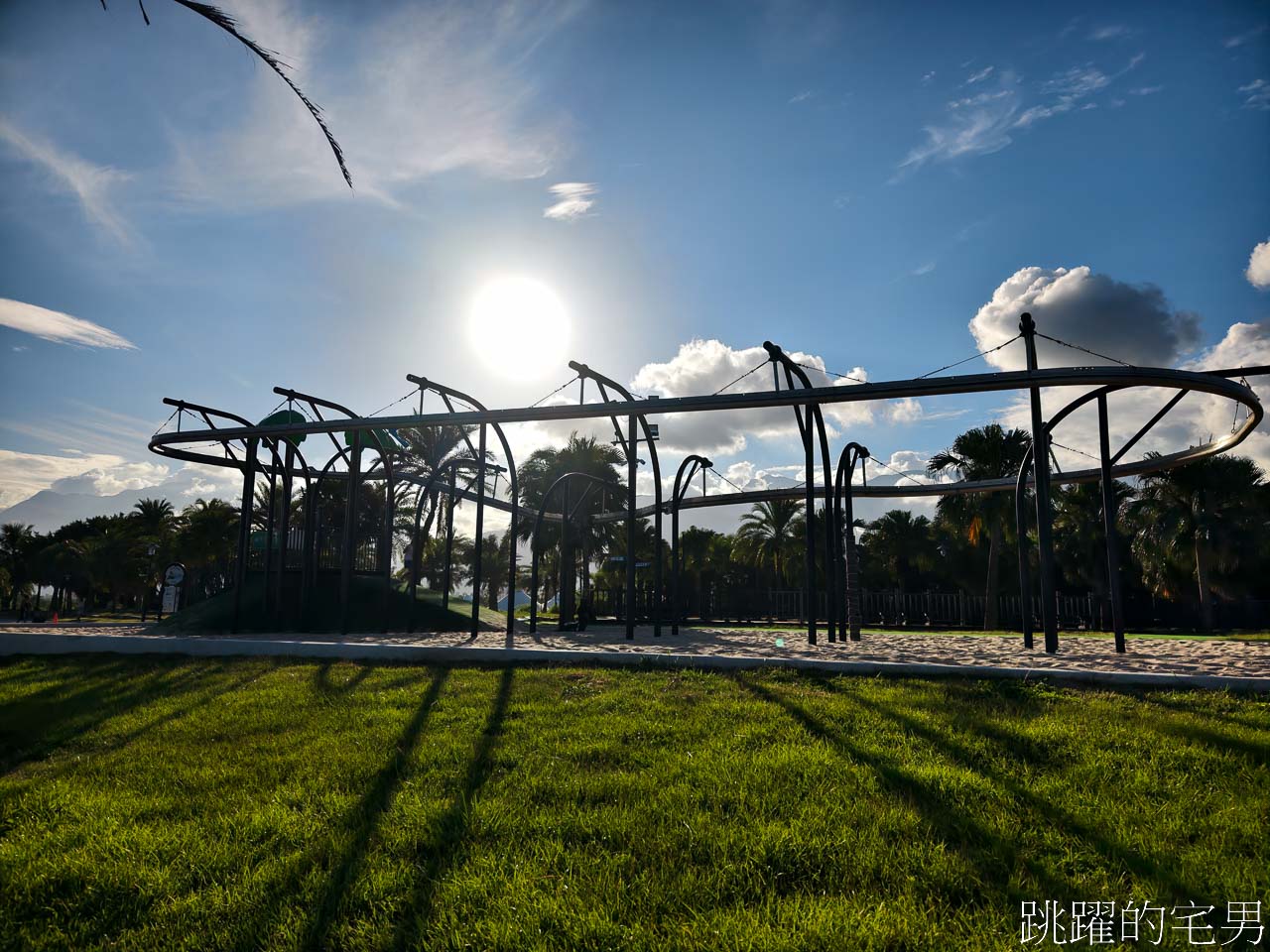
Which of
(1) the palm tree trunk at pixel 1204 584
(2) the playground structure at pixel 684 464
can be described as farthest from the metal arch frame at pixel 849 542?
(1) the palm tree trunk at pixel 1204 584

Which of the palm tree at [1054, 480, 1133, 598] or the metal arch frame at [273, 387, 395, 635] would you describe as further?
the palm tree at [1054, 480, 1133, 598]

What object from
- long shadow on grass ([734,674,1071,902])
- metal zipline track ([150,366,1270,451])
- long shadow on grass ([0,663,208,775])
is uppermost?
metal zipline track ([150,366,1270,451])

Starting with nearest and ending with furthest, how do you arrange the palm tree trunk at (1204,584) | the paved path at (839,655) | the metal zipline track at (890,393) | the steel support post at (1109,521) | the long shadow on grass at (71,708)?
the long shadow on grass at (71,708), the paved path at (839,655), the metal zipline track at (890,393), the steel support post at (1109,521), the palm tree trunk at (1204,584)

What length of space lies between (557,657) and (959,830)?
21.2 ft

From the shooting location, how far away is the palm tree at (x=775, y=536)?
1849 inches

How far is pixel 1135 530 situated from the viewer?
30875 mm

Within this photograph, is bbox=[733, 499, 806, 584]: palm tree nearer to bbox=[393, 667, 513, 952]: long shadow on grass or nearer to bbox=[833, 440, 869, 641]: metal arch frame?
bbox=[833, 440, 869, 641]: metal arch frame

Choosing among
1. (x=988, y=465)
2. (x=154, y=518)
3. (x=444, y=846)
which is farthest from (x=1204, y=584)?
(x=154, y=518)

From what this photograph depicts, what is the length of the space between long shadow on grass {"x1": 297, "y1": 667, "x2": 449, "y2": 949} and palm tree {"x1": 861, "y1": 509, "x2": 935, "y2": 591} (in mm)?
43588

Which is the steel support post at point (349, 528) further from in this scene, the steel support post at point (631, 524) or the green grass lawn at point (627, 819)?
the green grass lawn at point (627, 819)

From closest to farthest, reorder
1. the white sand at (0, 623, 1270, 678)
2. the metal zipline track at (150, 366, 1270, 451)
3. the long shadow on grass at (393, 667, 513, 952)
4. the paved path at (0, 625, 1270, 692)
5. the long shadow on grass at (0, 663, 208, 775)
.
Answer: the long shadow on grass at (393, 667, 513, 952) → the long shadow on grass at (0, 663, 208, 775) → the paved path at (0, 625, 1270, 692) → the white sand at (0, 623, 1270, 678) → the metal zipline track at (150, 366, 1270, 451)

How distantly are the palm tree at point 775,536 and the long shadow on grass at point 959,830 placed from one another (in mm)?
41574

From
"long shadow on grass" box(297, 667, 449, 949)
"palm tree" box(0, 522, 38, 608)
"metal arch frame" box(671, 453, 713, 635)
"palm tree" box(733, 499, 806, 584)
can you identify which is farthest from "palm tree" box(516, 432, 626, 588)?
"palm tree" box(0, 522, 38, 608)

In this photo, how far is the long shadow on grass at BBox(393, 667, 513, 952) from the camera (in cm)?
301
